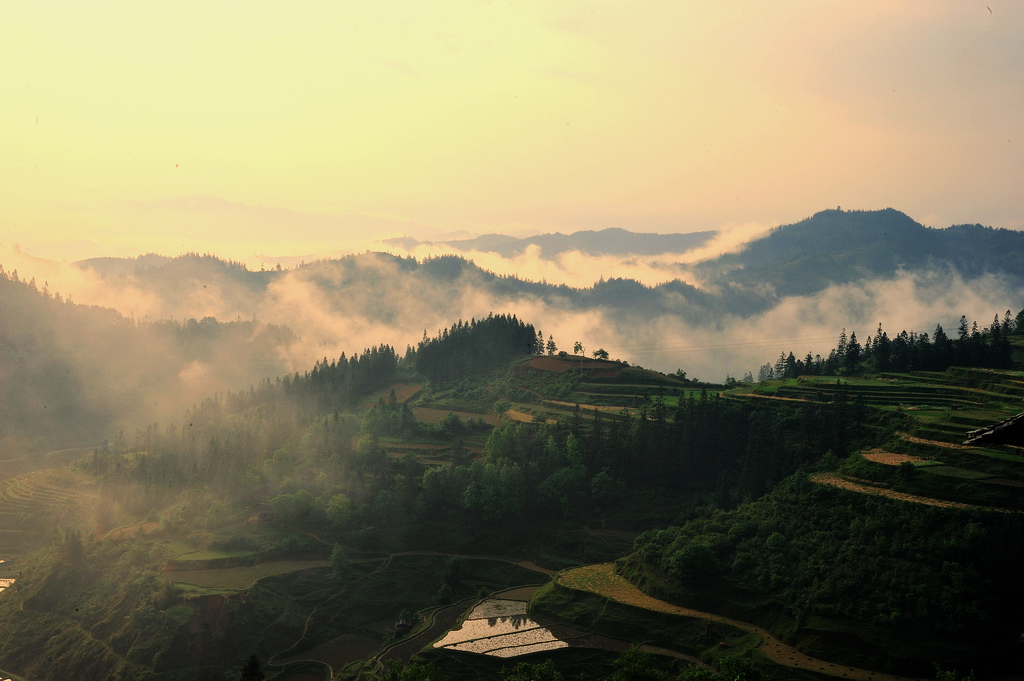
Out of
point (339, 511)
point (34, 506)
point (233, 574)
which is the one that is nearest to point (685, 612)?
point (339, 511)

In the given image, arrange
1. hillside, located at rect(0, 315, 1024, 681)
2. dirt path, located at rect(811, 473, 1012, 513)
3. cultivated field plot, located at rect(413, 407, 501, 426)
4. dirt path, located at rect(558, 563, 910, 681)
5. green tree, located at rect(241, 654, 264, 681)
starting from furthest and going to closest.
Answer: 1. cultivated field plot, located at rect(413, 407, 501, 426)
2. dirt path, located at rect(811, 473, 1012, 513)
3. hillside, located at rect(0, 315, 1024, 681)
4. green tree, located at rect(241, 654, 264, 681)
5. dirt path, located at rect(558, 563, 910, 681)

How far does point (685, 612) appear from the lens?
58.5 metres

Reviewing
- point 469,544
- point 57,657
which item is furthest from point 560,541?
point 57,657

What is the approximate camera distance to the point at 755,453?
3287 inches

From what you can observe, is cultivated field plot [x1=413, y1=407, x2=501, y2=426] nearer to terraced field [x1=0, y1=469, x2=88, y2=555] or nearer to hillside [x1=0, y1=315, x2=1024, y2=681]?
hillside [x1=0, y1=315, x2=1024, y2=681]

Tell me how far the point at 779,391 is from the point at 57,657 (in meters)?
77.3

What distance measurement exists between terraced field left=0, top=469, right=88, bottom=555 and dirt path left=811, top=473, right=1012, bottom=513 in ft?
279

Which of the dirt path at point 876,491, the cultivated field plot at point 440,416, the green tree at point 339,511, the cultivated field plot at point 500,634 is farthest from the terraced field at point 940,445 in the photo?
the green tree at point 339,511

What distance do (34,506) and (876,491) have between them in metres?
102

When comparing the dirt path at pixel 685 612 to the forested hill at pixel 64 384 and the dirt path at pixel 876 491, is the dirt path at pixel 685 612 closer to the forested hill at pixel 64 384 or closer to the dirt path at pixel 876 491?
the dirt path at pixel 876 491

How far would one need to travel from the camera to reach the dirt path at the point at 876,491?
5594cm

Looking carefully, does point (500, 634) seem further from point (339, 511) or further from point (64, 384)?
point (64, 384)

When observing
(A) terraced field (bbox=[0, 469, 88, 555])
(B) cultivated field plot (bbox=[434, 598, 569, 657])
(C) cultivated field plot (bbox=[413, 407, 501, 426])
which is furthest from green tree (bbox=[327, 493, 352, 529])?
(A) terraced field (bbox=[0, 469, 88, 555])

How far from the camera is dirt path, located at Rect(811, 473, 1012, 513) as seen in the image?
2202 inches
